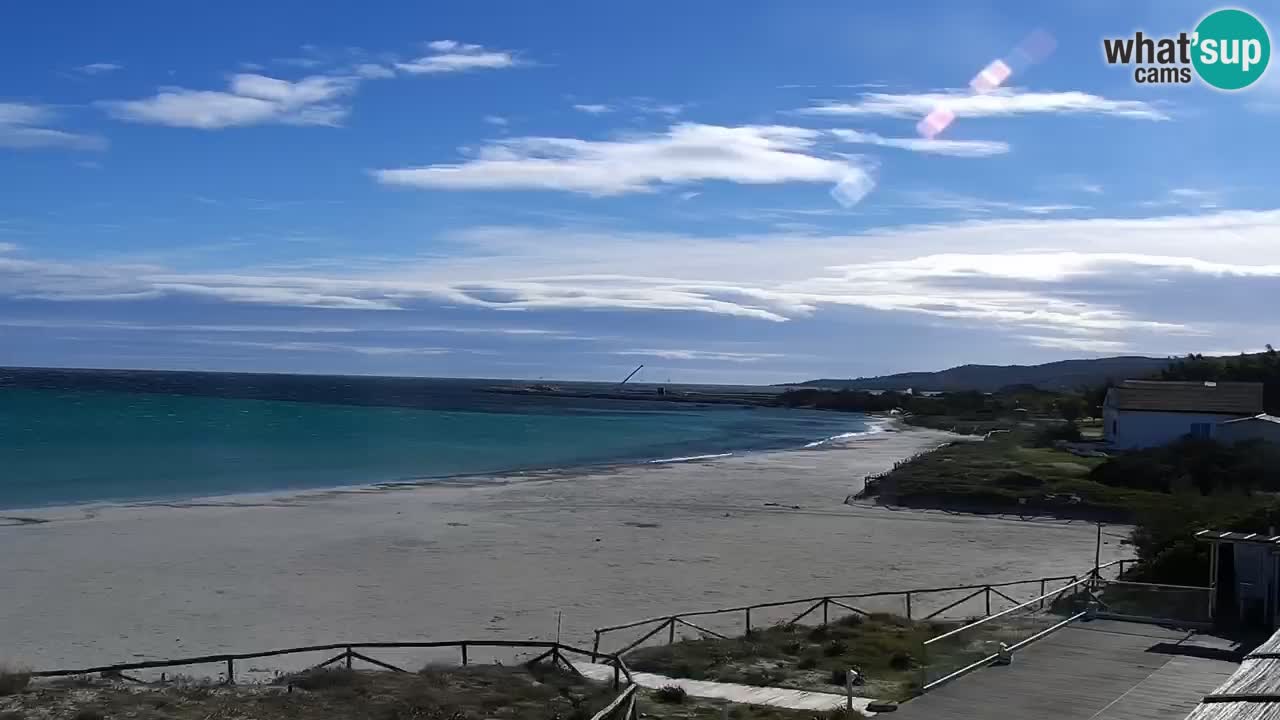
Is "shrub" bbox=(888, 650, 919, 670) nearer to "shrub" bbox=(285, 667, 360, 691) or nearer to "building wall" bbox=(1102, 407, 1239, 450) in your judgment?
"shrub" bbox=(285, 667, 360, 691)

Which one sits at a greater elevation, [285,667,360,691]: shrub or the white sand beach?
[285,667,360,691]: shrub

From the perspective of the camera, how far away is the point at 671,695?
15906 mm

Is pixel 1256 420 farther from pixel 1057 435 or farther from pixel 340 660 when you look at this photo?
pixel 340 660

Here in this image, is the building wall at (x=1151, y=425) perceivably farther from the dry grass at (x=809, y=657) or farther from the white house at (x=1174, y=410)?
the dry grass at (x=809, y=657)

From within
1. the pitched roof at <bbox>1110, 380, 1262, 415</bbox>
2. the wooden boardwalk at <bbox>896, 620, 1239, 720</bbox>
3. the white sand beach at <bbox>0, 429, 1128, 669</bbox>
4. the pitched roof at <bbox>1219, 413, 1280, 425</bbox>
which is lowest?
the white sand beach at <bbox>0, 429, 1128, 669</bbox>

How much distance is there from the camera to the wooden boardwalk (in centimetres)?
1288

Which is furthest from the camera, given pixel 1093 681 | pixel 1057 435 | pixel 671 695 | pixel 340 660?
pixel 1057 435

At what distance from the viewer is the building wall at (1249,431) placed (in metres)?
51.2

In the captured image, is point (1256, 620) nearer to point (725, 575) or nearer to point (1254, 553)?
point (1254, 553)

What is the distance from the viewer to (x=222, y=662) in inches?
747

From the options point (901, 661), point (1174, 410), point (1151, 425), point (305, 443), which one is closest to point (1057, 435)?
point (1151, 425)

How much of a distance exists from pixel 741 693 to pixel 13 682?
10.5 metres

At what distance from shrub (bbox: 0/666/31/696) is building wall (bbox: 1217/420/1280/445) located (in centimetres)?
4921

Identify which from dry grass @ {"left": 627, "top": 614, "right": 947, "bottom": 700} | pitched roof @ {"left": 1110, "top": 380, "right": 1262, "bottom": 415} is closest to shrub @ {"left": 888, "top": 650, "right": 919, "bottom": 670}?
dry grass @ {"left": 627, "top": 614, "right": 947, "bottom": 700}
